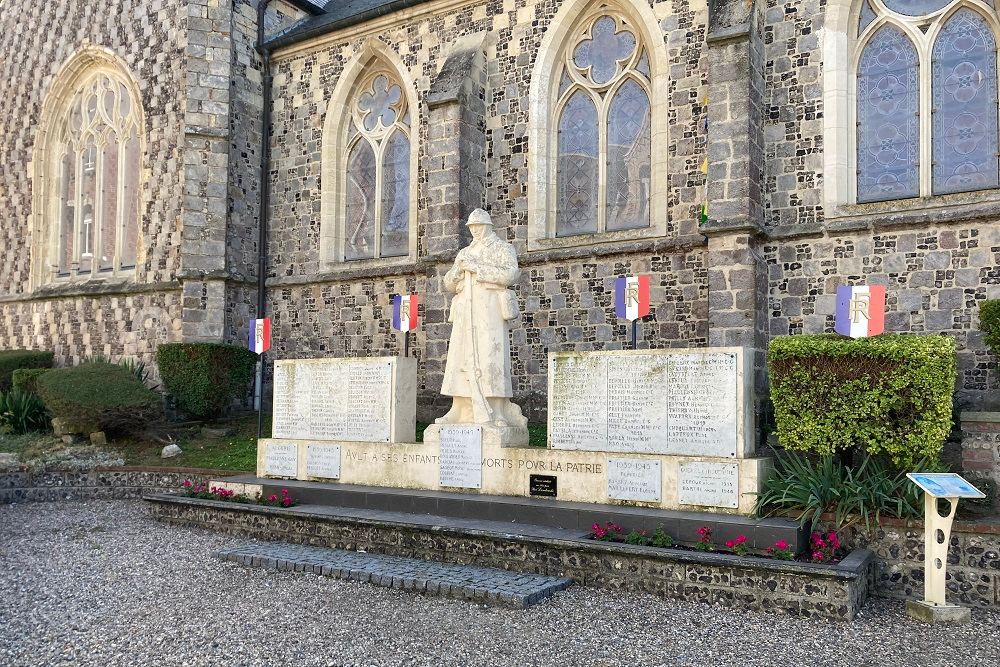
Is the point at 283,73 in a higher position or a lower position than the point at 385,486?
higher

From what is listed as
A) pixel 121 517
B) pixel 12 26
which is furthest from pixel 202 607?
pixel 12 26

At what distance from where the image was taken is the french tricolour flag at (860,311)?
9.62m

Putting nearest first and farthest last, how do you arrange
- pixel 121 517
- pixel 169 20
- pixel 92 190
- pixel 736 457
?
1. pixel 736 457
2. pixel 121 517
3. pixel 169 20
4. pixel 92 190

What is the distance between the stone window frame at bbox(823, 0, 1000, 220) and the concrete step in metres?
6.21

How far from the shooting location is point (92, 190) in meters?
20.0

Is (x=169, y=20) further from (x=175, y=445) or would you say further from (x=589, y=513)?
(x=589, y=513)

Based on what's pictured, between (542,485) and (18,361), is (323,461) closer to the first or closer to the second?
(542,485)

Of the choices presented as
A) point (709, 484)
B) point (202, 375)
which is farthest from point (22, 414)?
point (709, 484)

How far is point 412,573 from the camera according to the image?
7586 millimetres

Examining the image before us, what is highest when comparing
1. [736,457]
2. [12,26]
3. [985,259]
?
[12,26]

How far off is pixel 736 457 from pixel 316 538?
4544mm

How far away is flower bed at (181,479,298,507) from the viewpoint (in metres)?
10.1

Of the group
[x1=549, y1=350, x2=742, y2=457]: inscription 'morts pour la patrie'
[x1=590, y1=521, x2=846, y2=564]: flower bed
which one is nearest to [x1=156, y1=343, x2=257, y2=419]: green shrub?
[x1=549, y1=350, x2=742, y2=457]: inscription 'morts pour la patrie'

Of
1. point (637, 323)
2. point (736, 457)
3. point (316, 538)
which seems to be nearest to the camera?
point (736, 457)
